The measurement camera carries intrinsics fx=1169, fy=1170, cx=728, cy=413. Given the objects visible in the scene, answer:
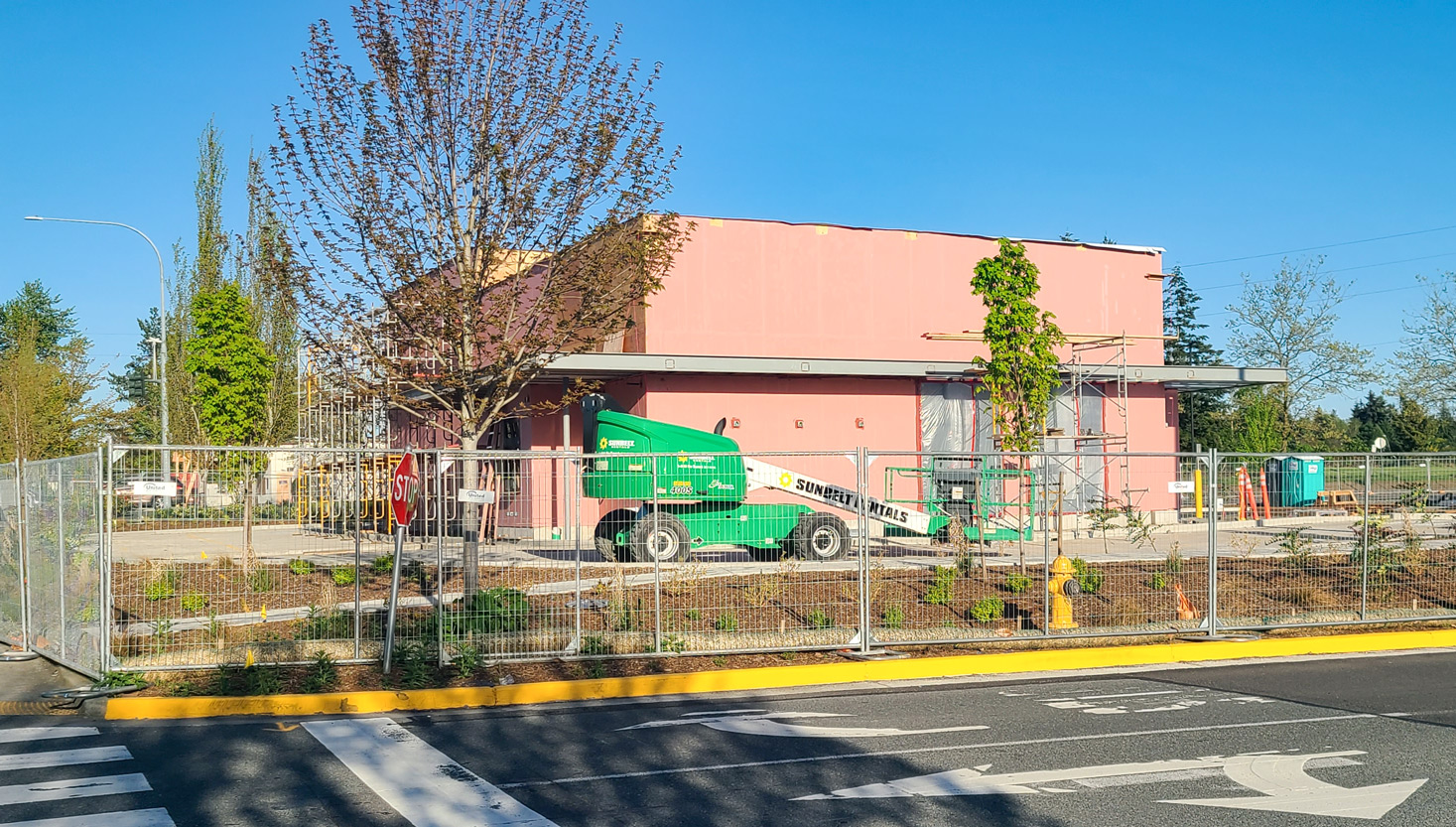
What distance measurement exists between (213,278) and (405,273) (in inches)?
830

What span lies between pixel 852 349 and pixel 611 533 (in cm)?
1234

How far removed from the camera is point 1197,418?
55.3 meters

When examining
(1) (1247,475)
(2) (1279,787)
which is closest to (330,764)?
(2) (1279,787)

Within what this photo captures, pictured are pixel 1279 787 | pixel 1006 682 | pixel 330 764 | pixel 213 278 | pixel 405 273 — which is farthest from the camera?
pixel 213 278

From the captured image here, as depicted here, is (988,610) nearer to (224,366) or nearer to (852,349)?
(852,349)

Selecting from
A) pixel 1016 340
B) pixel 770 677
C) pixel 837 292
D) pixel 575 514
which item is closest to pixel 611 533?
pixel 575 514

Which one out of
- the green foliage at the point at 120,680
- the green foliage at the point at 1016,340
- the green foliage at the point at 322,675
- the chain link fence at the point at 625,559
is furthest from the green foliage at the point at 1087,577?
the green foliage at the point at 120,680

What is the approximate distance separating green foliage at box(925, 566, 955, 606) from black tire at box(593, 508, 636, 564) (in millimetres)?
4001

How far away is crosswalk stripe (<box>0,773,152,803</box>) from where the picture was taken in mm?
7312

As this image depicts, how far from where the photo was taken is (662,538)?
16.2 m

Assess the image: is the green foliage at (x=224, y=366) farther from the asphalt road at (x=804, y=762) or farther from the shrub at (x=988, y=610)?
the shrub at (x=988, y=610)

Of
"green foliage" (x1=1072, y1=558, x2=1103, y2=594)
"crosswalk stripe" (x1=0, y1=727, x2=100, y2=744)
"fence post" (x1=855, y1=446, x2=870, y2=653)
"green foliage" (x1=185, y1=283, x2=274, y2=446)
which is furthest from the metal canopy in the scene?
"crosswalk stripe" (x1=0, y1=727, x2=100, y2=744)

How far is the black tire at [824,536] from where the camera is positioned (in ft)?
62.0

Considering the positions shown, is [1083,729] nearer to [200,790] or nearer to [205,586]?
[200,790]
